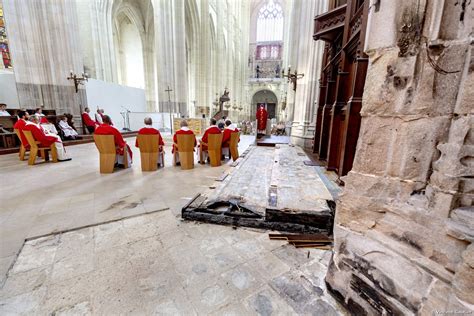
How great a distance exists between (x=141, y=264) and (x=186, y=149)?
11.7 ft

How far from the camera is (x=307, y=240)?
81.4 inches

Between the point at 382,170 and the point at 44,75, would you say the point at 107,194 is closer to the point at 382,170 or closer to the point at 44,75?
the point at 382,170

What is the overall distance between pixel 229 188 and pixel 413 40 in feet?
9.01

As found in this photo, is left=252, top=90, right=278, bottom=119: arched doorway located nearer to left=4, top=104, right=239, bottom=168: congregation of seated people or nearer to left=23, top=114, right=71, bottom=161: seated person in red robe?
left=4, top=104, right=239, bottom=168: congregation of seated people

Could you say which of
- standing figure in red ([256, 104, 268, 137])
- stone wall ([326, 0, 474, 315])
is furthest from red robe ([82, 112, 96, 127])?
stone wall ([326, 0, 474, 315])

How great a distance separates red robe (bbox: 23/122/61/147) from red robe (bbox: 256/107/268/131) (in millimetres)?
7424

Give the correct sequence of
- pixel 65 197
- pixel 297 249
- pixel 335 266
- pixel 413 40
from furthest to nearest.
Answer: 1. pixel 65 197
2. pixel 297 249
3. pixel 335 266
4. pixel 413 40

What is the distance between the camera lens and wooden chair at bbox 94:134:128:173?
4.54 meters

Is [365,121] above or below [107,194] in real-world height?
above

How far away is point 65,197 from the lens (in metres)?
3.21

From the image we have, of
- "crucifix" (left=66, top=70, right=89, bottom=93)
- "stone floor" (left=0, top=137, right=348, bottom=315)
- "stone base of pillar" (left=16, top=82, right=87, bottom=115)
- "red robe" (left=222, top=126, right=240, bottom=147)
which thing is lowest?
"stone floor" (left=0, top=137, right=348, bottom=315)

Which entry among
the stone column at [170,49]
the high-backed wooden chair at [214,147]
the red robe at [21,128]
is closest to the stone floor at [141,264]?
the high-backed wooden chair at [214,147]

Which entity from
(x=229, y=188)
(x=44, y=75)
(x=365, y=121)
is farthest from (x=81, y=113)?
(x=365, y=121)

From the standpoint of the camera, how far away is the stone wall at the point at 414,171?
98cm
